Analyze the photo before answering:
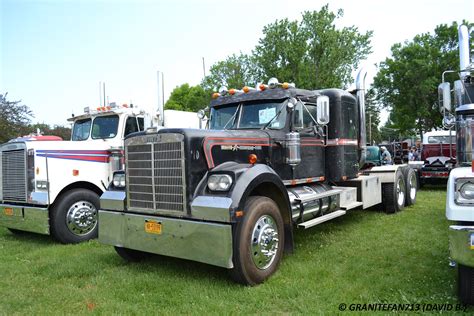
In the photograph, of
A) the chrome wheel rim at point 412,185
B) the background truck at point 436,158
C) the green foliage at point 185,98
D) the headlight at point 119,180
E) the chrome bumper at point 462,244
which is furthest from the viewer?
the green foliage at point 185,98

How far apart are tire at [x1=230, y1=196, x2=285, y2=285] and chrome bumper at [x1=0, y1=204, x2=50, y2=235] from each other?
14.2 ft

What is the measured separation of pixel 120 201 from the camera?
17.8ft

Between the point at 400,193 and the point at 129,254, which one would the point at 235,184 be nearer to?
the point at 129,254

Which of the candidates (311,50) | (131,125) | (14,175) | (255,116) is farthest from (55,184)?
(311,50)

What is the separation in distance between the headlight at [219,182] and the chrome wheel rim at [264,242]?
60 centimetres

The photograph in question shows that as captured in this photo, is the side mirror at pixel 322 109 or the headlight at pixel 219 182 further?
the side mirror at pixel 322 109

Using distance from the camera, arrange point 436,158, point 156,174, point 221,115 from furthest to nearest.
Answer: point 436,158
point 221,115
point 156,174

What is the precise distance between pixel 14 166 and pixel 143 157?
12.9 feet

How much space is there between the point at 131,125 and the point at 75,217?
2.40 meters

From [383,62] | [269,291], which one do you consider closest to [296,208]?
[269,291]

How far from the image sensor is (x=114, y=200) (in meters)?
5.50

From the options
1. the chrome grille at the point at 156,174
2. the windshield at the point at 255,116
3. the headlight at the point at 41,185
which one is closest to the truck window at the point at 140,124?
the headlight at the point at 41,185

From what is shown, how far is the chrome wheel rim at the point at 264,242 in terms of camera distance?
466cm

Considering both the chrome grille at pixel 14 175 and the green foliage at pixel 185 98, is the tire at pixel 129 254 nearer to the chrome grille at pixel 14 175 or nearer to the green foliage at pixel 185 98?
the chrome grille at pixel 14 175
